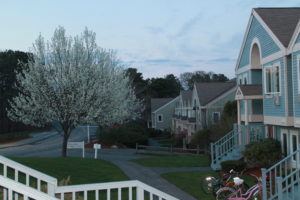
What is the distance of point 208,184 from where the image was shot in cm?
1194

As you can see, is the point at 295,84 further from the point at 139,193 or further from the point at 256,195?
the point at 139,193

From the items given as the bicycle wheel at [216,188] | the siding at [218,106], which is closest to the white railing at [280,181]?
the bicycle wheel at [216,188]

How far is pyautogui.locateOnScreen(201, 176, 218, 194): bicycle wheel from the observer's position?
11.9 metres

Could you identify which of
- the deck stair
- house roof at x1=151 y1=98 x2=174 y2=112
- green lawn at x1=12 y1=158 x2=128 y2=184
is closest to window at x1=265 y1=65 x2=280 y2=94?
the deck stair

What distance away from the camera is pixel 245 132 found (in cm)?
1786

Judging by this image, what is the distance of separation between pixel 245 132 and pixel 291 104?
451 cm

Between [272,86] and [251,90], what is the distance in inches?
94.0

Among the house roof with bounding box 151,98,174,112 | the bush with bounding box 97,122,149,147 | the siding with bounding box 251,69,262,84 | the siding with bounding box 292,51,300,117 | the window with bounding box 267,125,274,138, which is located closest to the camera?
the siding with bounding box 292,51,300,117

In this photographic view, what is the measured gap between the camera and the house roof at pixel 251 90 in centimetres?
1748

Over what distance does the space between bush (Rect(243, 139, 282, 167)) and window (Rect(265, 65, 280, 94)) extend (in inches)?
88.4

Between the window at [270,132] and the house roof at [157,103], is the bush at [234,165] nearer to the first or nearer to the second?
the window at [270,132]

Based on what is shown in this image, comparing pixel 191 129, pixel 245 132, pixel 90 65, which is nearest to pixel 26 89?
pixel 90 65

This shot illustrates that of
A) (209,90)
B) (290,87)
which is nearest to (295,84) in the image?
(290,87)

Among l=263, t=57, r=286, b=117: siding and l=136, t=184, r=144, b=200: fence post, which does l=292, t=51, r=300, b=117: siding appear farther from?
l=136, t=184, r=144, b=200: fence post
